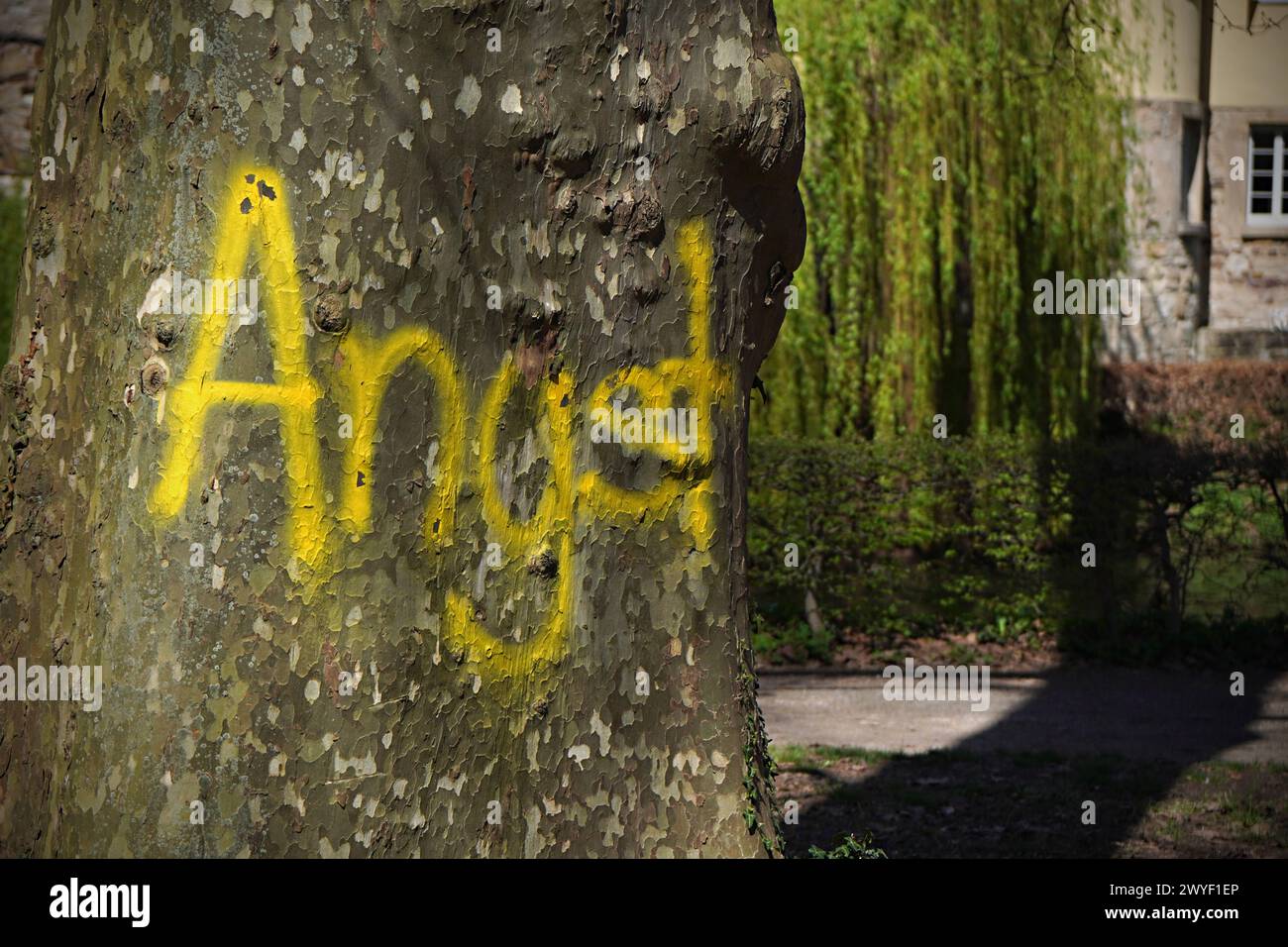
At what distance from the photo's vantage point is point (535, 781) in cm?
267

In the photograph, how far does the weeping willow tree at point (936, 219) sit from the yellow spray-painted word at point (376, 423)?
334 inches

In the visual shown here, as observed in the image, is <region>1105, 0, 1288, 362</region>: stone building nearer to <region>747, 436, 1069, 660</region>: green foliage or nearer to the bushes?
the bushes

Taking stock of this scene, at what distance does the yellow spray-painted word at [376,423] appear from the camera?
243 cm

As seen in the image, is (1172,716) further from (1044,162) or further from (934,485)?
(1044,162)

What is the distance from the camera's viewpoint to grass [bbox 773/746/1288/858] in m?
5.50

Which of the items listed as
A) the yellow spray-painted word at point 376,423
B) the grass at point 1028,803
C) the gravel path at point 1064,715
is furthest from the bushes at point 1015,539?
the yellow spray-painted word at point 376,423

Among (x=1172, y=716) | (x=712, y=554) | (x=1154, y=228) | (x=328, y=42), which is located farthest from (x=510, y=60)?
(x=1154, y=228)

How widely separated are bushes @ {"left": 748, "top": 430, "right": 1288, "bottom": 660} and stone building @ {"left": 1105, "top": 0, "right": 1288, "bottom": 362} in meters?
8.68

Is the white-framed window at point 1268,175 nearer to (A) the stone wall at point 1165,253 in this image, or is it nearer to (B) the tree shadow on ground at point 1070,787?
(A) the stone wall at point 1165,253

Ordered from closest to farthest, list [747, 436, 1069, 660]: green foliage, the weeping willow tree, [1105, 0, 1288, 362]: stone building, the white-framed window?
1. [747, 436, 1069, 660]: green foliage
2. the weeping willow tree
3. [1105, 0, 1288, 362]: stone building
4. the white-framed window

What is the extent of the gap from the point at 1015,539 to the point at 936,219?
11.7 feet

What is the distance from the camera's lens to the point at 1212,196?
20.2 m

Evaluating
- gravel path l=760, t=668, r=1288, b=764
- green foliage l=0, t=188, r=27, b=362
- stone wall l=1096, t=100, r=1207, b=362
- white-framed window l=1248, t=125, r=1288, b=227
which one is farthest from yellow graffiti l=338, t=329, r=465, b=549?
white-framed window l=1248, t=125, r=1288, b=227

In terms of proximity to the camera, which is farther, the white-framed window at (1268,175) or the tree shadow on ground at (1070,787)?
the white-framed window at (1268,175)
